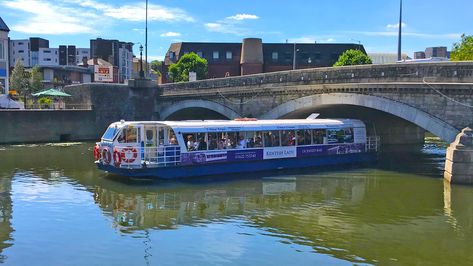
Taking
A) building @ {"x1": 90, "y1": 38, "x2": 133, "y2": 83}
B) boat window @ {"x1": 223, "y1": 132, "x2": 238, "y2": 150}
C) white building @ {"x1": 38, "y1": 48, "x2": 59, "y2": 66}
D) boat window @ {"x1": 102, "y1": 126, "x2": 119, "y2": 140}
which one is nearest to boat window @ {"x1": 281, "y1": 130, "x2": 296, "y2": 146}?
boat window @ {"x1": 223, "y1": 132, "x2": 238, "y2": 150}

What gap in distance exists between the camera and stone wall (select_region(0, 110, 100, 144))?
4625cm

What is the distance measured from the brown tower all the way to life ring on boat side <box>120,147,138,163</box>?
5943 centimetres

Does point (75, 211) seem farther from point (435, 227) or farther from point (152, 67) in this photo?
point (152, 67)

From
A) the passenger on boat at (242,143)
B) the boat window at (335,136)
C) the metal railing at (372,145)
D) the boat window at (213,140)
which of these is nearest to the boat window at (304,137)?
the boat window at (335,136)

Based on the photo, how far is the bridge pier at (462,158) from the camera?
23.4 m

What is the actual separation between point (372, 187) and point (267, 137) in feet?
22.6

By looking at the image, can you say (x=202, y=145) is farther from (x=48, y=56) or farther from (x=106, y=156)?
(x=48, y=56)

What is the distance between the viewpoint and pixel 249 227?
17328mm

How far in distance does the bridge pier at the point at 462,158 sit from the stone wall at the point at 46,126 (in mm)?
36469

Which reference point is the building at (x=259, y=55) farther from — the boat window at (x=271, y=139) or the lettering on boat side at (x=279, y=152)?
the boat window at (x=271, y=139)

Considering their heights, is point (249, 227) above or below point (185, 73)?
below

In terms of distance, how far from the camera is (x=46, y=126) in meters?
48.2

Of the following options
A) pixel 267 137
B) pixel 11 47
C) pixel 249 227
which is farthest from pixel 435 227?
pixel 11 47

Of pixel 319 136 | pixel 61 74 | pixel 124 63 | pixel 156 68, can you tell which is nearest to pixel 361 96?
pixel 319 136
